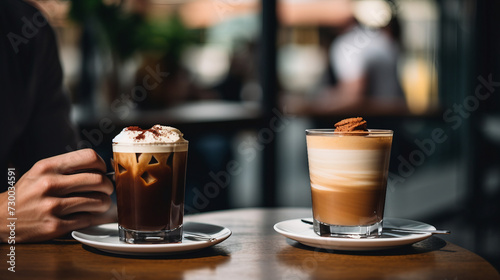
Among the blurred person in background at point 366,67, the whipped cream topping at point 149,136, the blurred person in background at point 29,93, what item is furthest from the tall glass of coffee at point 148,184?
the blurred person in background at point 366,67

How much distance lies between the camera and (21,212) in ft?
3.70

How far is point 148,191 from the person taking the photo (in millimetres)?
1094

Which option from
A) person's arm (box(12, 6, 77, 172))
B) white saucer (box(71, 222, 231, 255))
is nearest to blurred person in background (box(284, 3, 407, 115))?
person's arm (box(12, 6, 77, 172))

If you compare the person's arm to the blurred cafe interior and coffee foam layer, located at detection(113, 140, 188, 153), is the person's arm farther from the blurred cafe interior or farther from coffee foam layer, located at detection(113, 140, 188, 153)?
the blurred cafe interior

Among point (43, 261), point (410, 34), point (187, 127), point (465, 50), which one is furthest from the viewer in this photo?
point (410, 34)

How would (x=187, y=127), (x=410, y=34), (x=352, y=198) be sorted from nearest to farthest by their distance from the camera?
(x=352, y=198), (x=187, y=127), (x=410, y=34)

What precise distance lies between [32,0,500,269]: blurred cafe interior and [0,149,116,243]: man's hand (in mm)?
2203

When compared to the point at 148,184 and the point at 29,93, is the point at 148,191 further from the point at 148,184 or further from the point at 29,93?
the point at 29,93

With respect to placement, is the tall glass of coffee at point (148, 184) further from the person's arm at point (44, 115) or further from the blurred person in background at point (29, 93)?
the person's arm at point (44, 115)

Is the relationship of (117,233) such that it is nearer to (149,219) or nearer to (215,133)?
(149,219)

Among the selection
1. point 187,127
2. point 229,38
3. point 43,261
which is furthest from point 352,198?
point 229,38

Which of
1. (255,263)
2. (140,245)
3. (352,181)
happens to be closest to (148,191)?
(140,245)

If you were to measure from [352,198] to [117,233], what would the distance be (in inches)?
20.3

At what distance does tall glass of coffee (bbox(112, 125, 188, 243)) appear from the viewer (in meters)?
1.09
